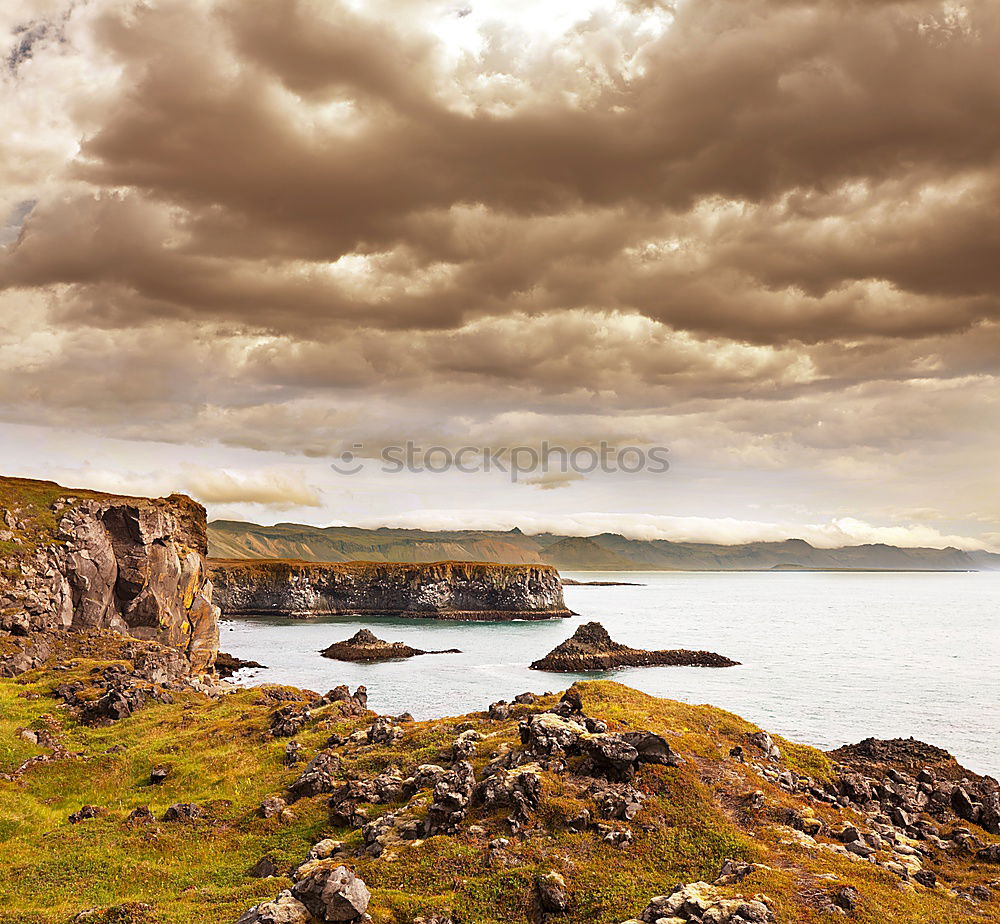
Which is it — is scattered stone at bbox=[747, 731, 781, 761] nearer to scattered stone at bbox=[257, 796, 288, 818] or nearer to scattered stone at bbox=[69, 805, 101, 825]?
scattered stone at bbox=[257, 796, 288, 818]

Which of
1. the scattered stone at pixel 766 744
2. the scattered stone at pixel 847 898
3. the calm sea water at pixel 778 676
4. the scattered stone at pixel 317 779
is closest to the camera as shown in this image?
the scattered stone at pixel 847 898

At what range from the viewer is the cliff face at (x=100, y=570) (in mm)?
80750

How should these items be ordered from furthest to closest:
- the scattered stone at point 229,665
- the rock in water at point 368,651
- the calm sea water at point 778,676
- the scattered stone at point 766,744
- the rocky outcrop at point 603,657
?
the rock in water at point 368,651, the rocky outcrop at point 603,657, the scattered stone at point 229,665, the calm sea water at point 778,676, the scattered stone at point 766,744

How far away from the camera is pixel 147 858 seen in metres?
30.5

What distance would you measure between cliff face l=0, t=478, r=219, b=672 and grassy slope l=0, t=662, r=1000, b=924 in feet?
131

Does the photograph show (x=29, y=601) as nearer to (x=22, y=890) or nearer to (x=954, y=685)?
(x=22, y=890)

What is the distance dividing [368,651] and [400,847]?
12465cm

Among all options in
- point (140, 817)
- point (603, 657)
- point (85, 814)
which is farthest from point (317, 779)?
point (603, 657)

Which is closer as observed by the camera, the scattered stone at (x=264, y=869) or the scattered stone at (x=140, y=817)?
the scattered stone at (x=264, y=869)

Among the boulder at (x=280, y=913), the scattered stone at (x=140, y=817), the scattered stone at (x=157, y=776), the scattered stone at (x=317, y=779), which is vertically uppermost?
the boulder at (x=280, y=913)

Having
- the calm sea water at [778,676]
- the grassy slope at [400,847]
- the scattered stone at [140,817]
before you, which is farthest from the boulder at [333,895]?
the calm sea water at [778,676]

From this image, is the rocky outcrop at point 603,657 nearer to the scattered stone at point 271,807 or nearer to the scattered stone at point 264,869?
the scattered stone at point 271,807

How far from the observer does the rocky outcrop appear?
130875mm

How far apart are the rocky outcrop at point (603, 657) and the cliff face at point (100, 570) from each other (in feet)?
207
